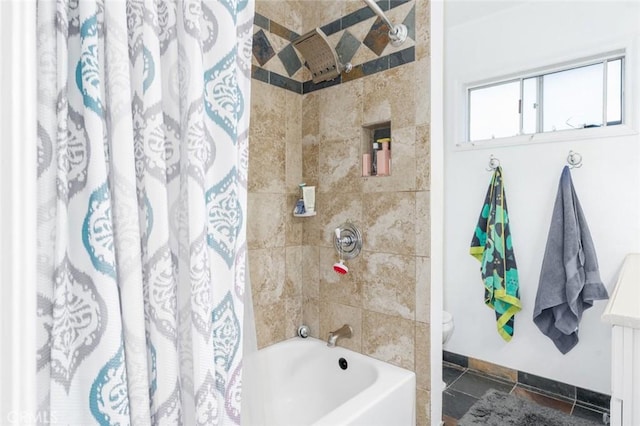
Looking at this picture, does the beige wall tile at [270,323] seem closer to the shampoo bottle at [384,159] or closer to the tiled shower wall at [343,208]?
the tiled shower wall at [343,208]

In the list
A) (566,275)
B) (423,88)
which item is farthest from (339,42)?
(566,275)

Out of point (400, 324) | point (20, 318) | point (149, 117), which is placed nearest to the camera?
point (20, 318)

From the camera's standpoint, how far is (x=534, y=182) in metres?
2.39

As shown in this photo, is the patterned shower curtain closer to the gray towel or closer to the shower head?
the shower head

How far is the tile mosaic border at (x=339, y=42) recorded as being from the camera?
153cm

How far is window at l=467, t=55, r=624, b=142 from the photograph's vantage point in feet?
7.49

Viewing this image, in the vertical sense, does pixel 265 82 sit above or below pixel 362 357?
above

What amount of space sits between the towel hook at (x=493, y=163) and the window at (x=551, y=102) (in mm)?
238

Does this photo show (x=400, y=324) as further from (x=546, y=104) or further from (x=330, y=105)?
(x=546, y=104)

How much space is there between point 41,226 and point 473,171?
2.75 m

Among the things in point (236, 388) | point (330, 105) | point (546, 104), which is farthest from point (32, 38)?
point (546, 104)

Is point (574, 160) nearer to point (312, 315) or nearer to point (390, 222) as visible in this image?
point (390, 222)

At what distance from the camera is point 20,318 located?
0.39 meters

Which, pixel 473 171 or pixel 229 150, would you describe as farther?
pixel 473 171
